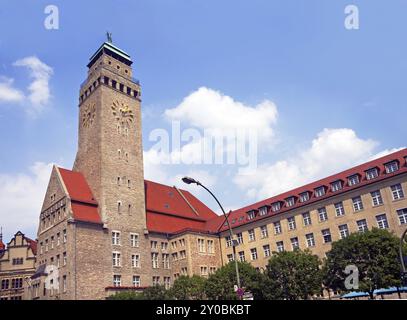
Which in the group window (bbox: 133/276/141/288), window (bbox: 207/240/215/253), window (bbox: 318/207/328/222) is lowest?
window (bbox: 133/276/141/288)

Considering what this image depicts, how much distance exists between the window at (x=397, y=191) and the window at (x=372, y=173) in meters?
3.11

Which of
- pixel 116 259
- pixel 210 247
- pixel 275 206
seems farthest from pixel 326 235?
pixel 116 259

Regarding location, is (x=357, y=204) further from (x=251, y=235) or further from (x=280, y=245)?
(x=251, y=235)

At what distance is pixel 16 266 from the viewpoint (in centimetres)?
6881

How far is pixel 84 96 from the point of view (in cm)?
6750

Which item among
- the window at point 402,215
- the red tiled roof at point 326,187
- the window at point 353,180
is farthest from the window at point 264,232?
the window at point 402,215

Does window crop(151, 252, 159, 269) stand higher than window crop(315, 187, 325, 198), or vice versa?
window crop(315, 187, 325, 198)

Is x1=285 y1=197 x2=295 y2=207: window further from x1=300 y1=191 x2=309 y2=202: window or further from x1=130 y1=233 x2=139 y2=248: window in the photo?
x1=130 y1=233 x2=139 y2=248: window

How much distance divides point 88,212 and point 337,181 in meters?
35.2

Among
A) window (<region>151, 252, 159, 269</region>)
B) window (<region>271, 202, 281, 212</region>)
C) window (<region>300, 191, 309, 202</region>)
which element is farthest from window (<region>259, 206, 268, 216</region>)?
window (<region>151, 252, 159, 269</region>)

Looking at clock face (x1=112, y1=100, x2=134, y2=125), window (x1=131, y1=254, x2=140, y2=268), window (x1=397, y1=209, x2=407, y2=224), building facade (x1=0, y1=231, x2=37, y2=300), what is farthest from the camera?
building facade (x1=0, y1=231, x2=37, y2=300)

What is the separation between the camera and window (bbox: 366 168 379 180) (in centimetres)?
4959

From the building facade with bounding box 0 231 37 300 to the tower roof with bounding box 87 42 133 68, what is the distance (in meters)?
34.8
